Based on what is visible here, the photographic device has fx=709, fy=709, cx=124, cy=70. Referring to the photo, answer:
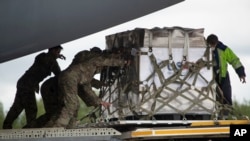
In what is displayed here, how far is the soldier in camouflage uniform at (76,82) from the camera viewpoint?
343 inches

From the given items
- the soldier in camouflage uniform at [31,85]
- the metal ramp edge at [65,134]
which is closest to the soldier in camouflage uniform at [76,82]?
the soldier in camouflage uniform at [31,85]

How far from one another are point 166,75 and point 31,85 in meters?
1.89

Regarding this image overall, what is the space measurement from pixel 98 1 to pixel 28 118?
8.67ft

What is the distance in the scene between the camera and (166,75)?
341 inches

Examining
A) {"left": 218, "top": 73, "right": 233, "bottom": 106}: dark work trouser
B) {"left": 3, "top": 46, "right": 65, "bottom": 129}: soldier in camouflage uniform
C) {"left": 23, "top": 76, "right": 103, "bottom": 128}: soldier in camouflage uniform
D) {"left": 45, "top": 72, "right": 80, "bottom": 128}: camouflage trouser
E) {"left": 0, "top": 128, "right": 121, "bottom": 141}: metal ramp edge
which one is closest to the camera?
{"left": 0, "top": 128, "right": 121, "bottom": 141}: metal ramp edge

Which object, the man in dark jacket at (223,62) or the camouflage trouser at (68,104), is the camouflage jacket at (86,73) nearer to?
the camouflage trouser at (68,104)

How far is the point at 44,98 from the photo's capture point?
9.40 m

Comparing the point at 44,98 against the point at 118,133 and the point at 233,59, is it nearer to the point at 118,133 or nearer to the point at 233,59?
the point at 118,133

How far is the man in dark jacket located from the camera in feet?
28.8

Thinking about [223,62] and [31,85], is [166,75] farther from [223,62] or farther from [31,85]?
[31,85]

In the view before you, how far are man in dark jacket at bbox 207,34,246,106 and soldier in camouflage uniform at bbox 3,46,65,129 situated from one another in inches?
79.2

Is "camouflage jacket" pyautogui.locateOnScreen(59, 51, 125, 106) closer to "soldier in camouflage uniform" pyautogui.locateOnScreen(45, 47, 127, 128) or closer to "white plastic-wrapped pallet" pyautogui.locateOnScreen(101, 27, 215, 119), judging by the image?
"soldier in camouflage uniform" pyautogui.locateOnScreen(45, 47, 127, 128)

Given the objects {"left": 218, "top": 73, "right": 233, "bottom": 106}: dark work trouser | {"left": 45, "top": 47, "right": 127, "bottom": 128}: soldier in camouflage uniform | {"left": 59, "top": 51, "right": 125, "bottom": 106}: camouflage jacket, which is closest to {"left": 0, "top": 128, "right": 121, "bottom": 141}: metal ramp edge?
{"left": 45, "top": 47, "right": 127, "bottom": 128}: soldier in camouflage uniform

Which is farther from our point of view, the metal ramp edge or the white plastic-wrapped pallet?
the white plastic-wrapped pallet
